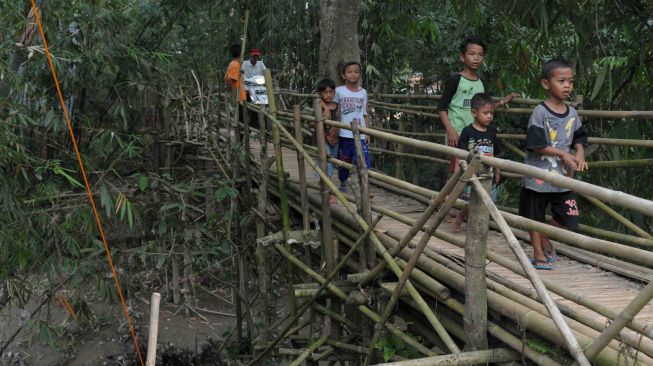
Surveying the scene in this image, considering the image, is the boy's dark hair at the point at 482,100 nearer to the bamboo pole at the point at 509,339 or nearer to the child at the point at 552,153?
the child at the point at 552,153

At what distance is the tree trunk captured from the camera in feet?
18.6

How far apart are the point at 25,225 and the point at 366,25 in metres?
4.09

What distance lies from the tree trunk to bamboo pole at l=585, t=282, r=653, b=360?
387 centimetres

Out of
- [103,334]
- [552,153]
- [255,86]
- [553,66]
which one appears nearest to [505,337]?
[552,153]

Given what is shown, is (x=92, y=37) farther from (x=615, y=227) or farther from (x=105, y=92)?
(x=615, y=227)

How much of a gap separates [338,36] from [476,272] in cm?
345

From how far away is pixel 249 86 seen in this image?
275 inches

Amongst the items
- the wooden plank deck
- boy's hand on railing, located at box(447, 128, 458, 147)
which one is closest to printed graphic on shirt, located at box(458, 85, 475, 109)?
boy's hand on railing, located at box(447, 128, 458, 147)

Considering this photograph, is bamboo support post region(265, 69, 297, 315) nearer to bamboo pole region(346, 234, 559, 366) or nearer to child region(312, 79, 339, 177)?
child region(312, 79, 339, 177)

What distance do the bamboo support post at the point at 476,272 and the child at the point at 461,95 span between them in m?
1.49

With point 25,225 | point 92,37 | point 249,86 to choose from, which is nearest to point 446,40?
point 249,86

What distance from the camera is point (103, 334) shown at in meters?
7.45

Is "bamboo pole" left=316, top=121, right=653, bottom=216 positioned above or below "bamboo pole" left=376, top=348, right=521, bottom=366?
above

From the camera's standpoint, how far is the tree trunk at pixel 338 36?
18.6 feet
